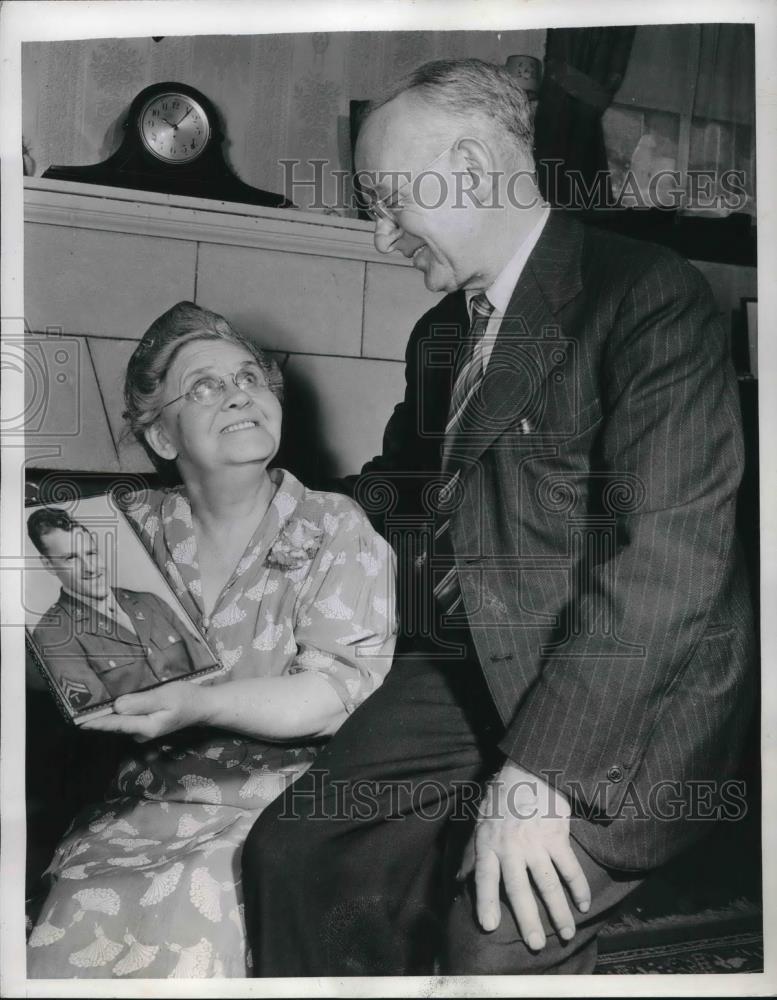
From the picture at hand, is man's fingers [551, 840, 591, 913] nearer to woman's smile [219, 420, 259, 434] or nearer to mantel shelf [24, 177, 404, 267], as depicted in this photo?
woman's smile [219, 420, 259, 434]

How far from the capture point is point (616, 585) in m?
1.88

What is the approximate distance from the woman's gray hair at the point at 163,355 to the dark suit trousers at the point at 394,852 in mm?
676

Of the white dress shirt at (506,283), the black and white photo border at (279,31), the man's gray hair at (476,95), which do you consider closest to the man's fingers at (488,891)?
the black and white photo border at (279,31)

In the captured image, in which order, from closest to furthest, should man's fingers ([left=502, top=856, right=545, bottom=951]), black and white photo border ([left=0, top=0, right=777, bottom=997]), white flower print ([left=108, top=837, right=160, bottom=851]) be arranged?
man's fingers ([left=502, top=856, right=545, bottom=951]) < white flower print ([left=108, top=837, right=160, bottom=851]) < black and white photo border ([left=0, top=0, right=777, bottom=997])

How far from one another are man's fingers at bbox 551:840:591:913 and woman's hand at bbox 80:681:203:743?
750mm

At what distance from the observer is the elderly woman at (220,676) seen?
1904mm

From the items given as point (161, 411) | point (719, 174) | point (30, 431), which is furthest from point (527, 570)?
point (30, 431)

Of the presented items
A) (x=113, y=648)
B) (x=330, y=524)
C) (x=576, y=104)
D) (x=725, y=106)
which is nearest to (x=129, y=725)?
(x=113, y=648)

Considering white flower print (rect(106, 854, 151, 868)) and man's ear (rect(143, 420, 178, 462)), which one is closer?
white flower print (rect(106, 854, 151, 868))

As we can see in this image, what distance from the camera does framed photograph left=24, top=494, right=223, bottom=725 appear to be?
1994mm

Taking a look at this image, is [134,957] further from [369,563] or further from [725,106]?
[725,106]

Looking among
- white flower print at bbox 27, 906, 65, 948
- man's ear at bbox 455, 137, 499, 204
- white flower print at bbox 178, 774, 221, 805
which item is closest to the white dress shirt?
man's ear at bbox 455, 137, 499, 204

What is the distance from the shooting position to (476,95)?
1.99m

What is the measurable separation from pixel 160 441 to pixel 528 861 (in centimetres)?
111
